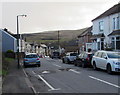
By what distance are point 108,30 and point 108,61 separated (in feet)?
56.2

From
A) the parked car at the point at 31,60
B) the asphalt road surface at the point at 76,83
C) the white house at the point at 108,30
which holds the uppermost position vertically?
the white house at the point at 108,30

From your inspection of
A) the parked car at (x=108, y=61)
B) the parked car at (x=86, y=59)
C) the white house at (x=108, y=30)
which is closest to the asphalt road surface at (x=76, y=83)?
the parked car at (x=108, y=61)

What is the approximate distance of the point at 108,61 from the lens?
16375mm

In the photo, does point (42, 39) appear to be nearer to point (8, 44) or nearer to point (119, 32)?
point (8, 44)

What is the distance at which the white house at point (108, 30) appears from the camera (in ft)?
99.0

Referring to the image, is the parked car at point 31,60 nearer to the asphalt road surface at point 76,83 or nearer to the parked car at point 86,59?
the parked car at point 86,59

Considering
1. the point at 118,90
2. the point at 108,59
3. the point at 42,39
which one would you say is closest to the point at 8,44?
the point at 108,59

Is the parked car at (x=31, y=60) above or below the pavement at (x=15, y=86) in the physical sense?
above

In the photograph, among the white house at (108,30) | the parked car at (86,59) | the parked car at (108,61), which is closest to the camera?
the parked car at (108,61)

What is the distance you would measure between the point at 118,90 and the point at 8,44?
57210mm

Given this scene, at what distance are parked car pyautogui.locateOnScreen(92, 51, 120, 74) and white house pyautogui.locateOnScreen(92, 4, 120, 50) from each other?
11304mm

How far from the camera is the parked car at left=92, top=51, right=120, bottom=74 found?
614 inches

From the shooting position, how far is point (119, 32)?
2898 cm

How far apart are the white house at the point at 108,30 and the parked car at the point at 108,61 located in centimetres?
1130
